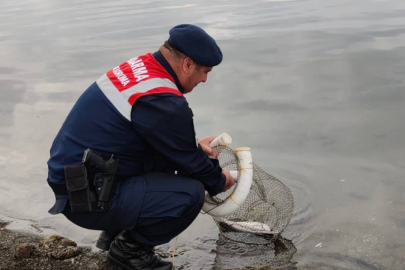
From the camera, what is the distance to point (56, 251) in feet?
14.1

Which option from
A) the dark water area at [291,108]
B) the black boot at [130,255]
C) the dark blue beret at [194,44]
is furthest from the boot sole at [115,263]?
the dark blue beret at [194,44]

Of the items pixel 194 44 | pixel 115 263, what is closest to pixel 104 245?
pixel 115 263

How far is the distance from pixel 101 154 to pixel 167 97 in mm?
571

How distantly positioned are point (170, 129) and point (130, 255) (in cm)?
108

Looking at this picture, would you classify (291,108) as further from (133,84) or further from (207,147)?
(133,84)

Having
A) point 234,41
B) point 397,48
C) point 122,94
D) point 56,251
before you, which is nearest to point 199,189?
point 122,94

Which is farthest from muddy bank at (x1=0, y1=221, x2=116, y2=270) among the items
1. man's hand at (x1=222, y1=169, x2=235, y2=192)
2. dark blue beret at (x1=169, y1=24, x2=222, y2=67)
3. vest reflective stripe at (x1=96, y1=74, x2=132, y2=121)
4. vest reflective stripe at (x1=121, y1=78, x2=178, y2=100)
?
dark blue beret at (x1=169, y1=24, x2=222, y2=67)

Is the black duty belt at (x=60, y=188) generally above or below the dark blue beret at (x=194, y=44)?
below

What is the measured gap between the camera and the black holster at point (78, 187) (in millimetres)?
3477

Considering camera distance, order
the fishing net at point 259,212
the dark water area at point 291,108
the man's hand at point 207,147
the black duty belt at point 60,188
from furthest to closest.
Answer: the dark water area at point 291,108 < the fishing net at point 259,212 < the man's hand at point 207,147 < the black duty belt at point 60,188

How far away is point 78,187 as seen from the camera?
11.5 feet

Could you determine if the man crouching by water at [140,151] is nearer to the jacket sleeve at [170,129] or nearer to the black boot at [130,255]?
the jacket sleeve at [170,129]

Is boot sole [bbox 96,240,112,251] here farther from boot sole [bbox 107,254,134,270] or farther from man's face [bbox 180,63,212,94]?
man's face [bbox 180,63,212,94]

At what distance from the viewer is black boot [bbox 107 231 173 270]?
396 centimetres
